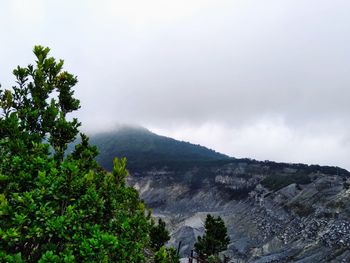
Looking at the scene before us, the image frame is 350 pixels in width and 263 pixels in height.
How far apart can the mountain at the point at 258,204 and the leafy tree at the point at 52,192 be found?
5150 centimetres

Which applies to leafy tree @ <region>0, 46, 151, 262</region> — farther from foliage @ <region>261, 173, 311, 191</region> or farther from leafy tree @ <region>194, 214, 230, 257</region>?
foliage @ <region>261, 173, 311, 191</region>

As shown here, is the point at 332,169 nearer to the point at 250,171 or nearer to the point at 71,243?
the point at 250,171

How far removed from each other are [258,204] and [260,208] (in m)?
3.72

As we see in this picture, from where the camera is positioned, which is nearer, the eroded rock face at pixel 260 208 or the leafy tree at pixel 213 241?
the leafy tree at pixel 213 241

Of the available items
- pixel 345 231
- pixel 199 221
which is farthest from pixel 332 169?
pixel 345 231

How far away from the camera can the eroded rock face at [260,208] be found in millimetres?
61900

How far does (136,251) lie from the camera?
28.9 ft

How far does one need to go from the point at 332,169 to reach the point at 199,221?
4978cm

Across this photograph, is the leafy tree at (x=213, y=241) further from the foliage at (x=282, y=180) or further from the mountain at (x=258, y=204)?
the foliage at (x=282, y=180)

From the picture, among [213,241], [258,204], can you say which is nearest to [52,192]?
[213,241]

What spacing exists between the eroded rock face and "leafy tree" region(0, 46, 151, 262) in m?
51.4

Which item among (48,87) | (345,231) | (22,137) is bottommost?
(345,231)

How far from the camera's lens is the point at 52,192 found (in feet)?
23.2

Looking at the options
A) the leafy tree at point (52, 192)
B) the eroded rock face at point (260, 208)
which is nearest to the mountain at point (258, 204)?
the eroded rock face at point (260, 208)
